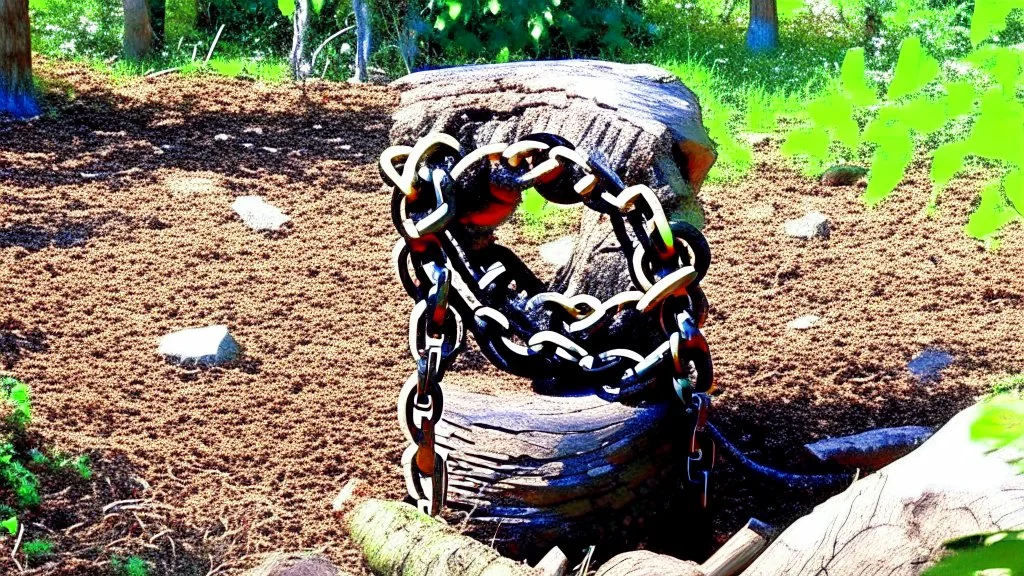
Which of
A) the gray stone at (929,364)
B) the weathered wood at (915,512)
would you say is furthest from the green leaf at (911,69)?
the gray stone at (929,364)

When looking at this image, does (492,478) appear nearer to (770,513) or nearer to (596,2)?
(770,513)

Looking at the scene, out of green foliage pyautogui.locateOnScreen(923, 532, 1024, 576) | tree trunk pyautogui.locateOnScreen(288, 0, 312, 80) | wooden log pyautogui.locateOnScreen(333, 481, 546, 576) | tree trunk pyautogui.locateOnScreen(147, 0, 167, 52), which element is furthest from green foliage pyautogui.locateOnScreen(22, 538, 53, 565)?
tree trunk pyautogui.locateOnScreen(147, 0, 167, 52)

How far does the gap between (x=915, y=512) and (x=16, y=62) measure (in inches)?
253

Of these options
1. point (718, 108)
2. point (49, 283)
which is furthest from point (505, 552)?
point (718, 108)

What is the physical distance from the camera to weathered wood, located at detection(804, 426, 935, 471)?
139 inches

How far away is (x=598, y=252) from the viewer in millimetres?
3963

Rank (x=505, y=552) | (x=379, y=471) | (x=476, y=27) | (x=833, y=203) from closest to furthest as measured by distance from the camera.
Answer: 1. (x=505, y=552)
2. (x=379, y=471)
3. (x=833, y=203)
4. (x=476, y=27)

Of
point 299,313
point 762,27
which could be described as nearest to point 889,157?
point 299,313

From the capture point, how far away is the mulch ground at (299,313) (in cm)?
359

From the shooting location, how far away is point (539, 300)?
3.38 m

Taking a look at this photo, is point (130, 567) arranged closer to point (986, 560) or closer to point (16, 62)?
point (986, 560)

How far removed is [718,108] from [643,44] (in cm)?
245

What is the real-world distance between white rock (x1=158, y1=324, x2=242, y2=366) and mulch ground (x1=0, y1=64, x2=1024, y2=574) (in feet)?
0.22

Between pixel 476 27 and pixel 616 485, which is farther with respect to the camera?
pixel 476 27
